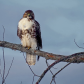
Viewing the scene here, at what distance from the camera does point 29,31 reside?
18.2 feet

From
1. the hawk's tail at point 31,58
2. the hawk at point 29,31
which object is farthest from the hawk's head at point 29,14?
the hawk's tail at point 31,58

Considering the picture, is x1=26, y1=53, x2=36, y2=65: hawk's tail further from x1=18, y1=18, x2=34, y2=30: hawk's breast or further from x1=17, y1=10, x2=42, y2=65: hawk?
x1=18, y1=18, x2=34, y2=30: hawk's breast

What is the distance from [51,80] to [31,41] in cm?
343

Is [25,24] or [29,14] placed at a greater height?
[29,14]

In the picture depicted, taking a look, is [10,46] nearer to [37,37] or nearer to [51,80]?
[37,37]

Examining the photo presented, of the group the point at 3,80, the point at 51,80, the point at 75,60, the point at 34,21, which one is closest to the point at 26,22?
the point at 34,21

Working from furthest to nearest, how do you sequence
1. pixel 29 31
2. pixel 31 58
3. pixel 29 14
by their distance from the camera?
pixel 31 58
pixel 29 14
pixel 29 31

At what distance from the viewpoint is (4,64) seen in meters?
3.34

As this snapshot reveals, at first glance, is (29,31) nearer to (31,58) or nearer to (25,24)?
(25,24)

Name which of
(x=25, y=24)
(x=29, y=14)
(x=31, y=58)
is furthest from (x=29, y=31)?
(x=31, y=58)

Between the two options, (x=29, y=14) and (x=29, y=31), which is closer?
(x=29, y=31)

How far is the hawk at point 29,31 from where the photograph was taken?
5.59m

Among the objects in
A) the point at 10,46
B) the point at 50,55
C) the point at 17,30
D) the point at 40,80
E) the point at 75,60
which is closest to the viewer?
the point at 40,80

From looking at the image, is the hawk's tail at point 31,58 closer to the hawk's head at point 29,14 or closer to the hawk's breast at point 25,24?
the hawk's breast at point 25,24
